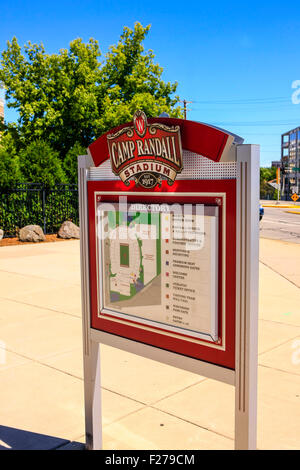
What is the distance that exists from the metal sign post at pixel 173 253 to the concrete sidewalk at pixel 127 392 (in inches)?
19.6

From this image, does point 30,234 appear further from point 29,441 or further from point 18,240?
point 29,441

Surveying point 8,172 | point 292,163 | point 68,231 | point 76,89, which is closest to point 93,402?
point 68,231

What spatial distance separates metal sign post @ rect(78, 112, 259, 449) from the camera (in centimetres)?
251

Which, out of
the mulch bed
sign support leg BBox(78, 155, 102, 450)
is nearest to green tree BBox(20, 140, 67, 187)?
the mulch bed

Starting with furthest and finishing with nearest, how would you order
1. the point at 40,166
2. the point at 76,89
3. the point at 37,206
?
the point at 76,89 < the point at 40,166 < the point at 37,206

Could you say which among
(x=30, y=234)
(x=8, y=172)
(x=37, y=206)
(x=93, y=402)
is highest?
(x=8, y=172)

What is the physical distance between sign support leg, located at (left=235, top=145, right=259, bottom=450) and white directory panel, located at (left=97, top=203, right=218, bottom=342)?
0.56 feet

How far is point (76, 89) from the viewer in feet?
86.7

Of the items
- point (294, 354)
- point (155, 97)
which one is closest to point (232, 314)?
point (294, 354)

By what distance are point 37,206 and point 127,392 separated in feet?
48.9

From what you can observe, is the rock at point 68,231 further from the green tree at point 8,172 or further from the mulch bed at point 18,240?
the green tree at point 8,172

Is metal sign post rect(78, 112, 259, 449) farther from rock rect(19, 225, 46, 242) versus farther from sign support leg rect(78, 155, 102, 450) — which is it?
rock rect(19, 225, 46, 242)
